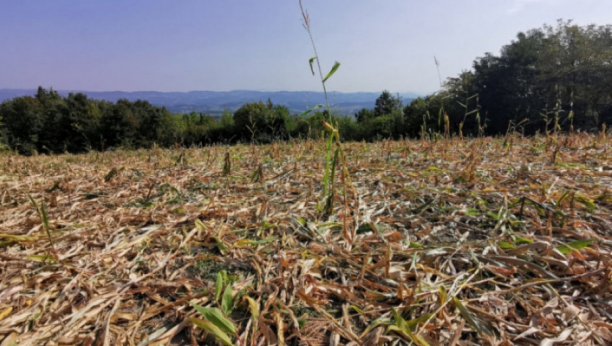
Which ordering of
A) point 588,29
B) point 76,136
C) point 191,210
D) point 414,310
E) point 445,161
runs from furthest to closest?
1. point 76,136
2. point 588,29
3. point 445,161
4. point 191,210
5. point 414,310

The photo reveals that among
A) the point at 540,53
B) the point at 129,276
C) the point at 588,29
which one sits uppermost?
the point at 588,29

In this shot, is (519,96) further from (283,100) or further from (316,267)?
(316,267)

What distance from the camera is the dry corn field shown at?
984 millimetres

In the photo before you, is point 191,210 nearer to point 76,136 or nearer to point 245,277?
point 245,277

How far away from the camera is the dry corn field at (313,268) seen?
→ 98cm

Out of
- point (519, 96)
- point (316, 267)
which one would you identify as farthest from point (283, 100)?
point (519, 96)

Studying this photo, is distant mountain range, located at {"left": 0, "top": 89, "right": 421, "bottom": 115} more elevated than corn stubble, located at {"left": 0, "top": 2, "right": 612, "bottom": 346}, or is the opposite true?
distant mountain range, located at {"left": 0, "top": 89, "right": 421, "bottom": 115}

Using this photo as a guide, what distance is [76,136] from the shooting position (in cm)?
3691

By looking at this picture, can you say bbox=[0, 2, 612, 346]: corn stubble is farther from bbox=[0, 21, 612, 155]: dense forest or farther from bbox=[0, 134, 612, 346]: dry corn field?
bbox=[0, 21, 612, 155]: dense forest

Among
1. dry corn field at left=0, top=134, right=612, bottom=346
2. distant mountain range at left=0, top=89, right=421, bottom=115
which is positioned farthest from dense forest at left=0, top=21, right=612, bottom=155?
dry corn field at left=0, top=134, right=612, bottom=346

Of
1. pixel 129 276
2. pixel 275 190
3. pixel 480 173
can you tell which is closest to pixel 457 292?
pixel 129 276

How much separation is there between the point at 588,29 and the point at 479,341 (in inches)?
1299

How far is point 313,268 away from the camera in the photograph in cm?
129

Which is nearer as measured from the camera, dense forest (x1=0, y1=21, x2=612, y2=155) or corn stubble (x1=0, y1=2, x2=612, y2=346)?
corn stubble (x1=0, y1=2, x2=612, y2=346)
